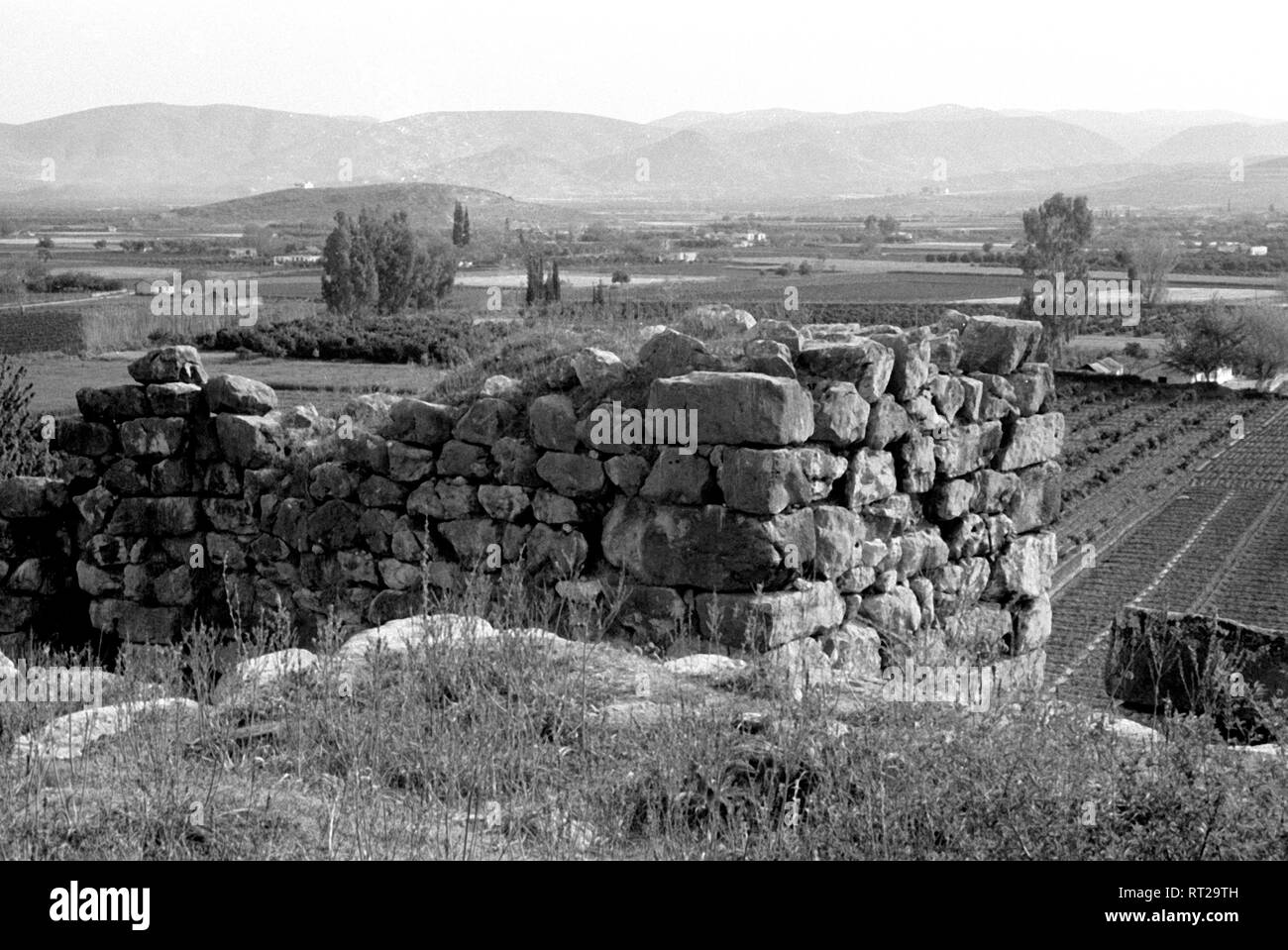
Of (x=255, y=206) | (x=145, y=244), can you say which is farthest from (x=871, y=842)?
(x=255, y=206)

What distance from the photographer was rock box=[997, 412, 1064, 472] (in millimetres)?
10211

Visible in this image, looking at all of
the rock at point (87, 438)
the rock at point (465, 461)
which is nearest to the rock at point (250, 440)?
the rock at point (87, 438)

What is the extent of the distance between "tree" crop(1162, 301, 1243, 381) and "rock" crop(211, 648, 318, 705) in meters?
63.9

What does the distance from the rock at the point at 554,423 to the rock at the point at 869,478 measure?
1.74 metres

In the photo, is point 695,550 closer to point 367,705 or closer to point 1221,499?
point 367,705

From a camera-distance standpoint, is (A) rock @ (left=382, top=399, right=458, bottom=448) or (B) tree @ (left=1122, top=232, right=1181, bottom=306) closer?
Answer: (A) rock @ (left=382, top=399, right=458, bottom=448)

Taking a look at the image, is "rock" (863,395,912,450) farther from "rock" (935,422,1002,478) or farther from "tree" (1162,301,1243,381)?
"tree" (1162,301,1243,381)

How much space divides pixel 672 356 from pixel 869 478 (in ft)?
4.80

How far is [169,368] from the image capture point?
10.4 metres

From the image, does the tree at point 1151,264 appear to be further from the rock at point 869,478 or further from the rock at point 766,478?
the rock at point 766,478

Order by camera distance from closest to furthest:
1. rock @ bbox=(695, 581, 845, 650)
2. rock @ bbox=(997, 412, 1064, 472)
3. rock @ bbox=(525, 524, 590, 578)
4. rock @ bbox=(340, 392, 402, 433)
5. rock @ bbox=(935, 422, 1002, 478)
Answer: rock @ bbox=(695, 581, 845, 650) < rock @ bbox=(525, 524, 590, 578) < rock @ bbox=(935, 422, 1002, 478) < rock @ bbox=(340, 392, 402, 433) < rock @ bbox=(997, 412, 1064, 472)

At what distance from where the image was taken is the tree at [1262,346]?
65.2m

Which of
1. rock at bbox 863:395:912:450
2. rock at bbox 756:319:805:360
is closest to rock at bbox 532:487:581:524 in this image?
rock at bbox 756:319:805:360

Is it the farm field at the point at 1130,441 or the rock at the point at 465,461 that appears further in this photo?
the farm field at the point at 1130,441
